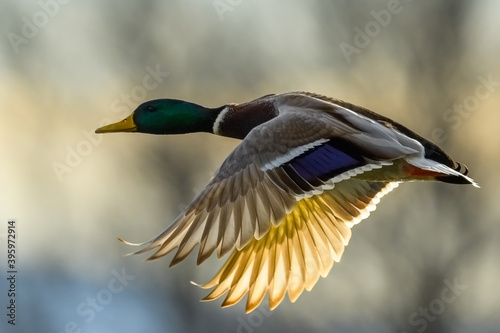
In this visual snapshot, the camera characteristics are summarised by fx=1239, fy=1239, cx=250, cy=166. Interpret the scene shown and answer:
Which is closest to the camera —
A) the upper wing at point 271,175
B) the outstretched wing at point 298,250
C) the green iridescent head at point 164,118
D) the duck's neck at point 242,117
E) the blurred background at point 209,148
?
the upper wing at point 271,175

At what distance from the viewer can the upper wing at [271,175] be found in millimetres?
5109

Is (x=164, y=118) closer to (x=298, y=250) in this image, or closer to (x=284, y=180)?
(x=298, y=250)

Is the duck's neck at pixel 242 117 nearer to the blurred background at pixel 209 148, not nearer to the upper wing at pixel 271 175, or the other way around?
the upper wing at pixel 271 175

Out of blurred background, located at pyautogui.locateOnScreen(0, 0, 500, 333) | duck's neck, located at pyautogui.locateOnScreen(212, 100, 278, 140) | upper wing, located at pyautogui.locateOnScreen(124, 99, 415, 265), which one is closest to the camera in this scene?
upper wing, located at pyautogui.locateOnScreen(124, 99, 415, 265)

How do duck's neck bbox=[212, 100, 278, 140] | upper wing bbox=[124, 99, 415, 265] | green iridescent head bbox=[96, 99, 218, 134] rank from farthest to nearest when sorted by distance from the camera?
green iridescent head bbox=[96, 99, 218, 134] < duck's neck bbox=[212, 100, 278, 140] < upper wing bbox=[124, 99, 415, 265]

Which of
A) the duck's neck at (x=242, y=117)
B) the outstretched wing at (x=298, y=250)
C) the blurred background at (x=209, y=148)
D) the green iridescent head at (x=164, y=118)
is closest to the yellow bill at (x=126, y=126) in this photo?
the green iridescent head at (x=164, y=118)

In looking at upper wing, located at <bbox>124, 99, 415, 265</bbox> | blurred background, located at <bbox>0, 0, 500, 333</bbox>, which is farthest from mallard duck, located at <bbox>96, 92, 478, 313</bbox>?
blurred background, located at <bbox>0, 0, 500, 333</bbox>

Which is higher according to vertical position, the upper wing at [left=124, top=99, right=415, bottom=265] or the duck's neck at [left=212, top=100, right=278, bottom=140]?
the duck's neck at [left=212, top=100, right=278, bottom=140]

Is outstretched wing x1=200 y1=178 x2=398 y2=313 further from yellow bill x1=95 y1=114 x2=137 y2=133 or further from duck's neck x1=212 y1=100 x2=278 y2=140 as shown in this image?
yellow bill x1=95 y1=114 x2=137 y2=133

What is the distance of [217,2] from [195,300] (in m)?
3.25

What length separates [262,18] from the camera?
1302 centimetres

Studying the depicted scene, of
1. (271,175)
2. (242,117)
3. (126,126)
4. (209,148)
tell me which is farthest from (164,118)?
(209,148)

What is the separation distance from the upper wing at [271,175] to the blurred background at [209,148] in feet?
20.4

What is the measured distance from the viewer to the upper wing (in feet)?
16.8
